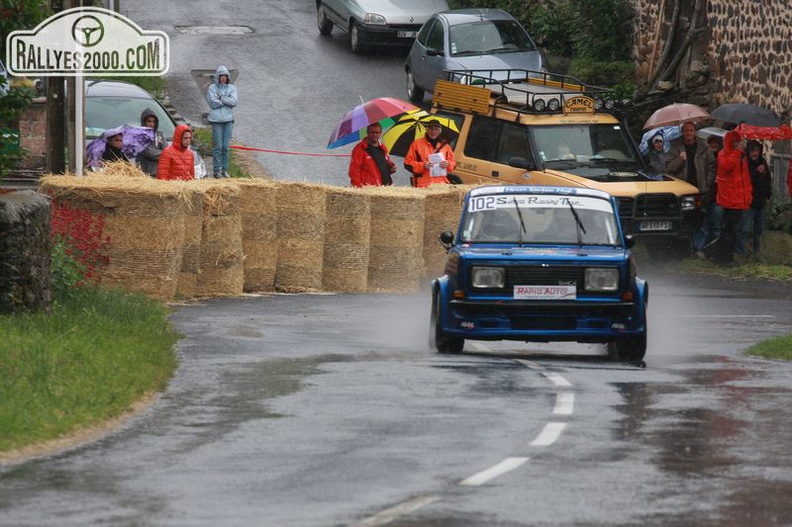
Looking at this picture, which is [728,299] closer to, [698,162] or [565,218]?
[698,162]

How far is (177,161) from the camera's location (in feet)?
73.5

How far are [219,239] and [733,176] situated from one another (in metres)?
9.35

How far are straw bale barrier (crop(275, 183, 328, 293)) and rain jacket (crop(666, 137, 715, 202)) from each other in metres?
7.16

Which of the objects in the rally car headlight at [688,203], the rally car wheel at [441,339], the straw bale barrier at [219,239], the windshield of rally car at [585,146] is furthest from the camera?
the rally car headlight at [688,203]

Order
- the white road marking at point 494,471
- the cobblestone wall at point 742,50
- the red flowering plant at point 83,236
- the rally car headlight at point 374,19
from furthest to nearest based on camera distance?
the rally car headlight at point 374,19
the cobblestone wall at point 742,50
the red flowering plant at point 83,236
the white road marking at point 494,471

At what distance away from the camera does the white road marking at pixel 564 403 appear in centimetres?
1224

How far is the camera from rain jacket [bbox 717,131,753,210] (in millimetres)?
26781

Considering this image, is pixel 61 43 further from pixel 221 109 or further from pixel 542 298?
pixel 542 298

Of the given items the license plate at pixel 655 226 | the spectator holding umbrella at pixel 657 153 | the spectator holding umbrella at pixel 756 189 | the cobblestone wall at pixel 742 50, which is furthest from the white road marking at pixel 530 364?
the cobblestone wall at pixel 742 50

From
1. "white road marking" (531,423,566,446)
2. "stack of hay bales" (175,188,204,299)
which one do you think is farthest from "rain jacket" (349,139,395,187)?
"white road marking" (531,423,566,446)

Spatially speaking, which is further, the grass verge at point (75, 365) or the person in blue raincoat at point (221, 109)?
the person in blue raincoat at point (221, 109)

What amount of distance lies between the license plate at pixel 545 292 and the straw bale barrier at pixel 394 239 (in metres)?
7.33

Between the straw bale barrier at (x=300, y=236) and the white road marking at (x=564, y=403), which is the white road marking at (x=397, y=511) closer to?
the white road marking at (x=564, y=403)

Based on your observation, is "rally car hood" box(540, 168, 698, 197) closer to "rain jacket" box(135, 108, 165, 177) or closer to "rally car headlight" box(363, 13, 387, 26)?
"rain jacket" box(135, 108, 165, 177)
